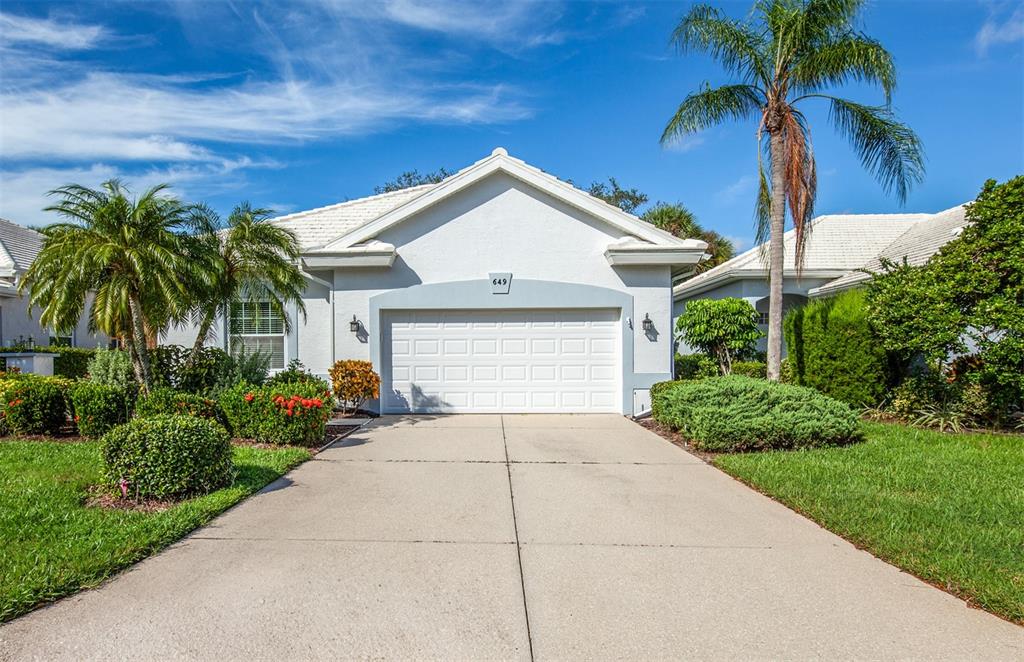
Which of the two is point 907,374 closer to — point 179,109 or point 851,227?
point 851,227

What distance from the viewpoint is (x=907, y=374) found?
11.7 m

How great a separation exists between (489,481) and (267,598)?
3.42 metres

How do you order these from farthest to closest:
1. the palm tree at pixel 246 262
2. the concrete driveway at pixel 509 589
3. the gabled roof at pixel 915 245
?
1. the gabled roof at pixel 915 245
2. the palm tree at pixel 246 262
3. the concrete driveway at pixel 509 589

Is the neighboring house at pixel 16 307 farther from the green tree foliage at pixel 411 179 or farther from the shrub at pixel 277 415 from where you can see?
the green tree foliage at pixel 411 179

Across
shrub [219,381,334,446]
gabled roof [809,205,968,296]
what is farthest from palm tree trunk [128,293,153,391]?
gabled roof [809,205,968,296]

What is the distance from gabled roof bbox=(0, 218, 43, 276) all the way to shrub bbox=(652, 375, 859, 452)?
16.5 meters

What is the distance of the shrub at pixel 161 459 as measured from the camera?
5734 millimetres

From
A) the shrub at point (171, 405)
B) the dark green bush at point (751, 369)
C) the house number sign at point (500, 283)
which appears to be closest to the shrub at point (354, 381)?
the shrub at point (171, 405)

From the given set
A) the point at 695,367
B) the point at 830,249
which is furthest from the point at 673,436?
the point at 830,249

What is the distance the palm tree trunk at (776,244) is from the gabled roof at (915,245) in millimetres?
5656

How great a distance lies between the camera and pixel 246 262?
10930 millimetres

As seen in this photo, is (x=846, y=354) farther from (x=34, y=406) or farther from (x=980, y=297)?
(x=34, y=406)

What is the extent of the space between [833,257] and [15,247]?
26.1 m

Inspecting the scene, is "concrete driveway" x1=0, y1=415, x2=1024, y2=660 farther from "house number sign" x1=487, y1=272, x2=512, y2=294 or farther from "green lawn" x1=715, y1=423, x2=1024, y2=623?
"house number sign" x1=487, y1=272, x2=512, y2=294
